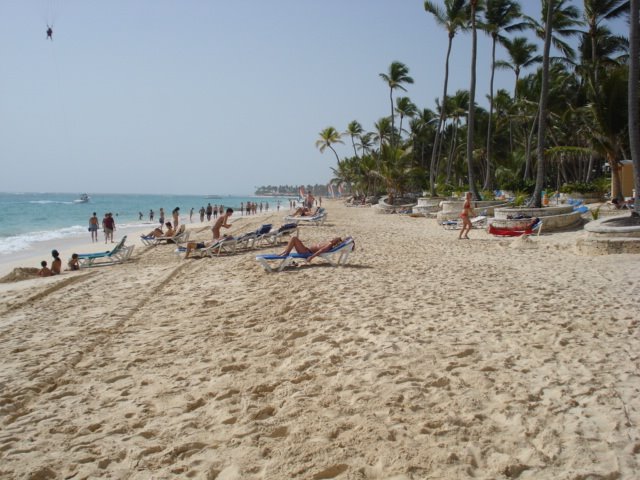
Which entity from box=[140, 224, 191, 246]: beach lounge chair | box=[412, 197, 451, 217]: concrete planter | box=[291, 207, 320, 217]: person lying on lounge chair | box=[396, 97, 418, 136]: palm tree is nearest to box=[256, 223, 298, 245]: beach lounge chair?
box=[140, 224, 191, 246]: beach lounge chair

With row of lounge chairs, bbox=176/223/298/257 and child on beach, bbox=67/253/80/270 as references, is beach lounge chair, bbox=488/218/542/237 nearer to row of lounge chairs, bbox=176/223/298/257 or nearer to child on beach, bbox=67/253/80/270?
row of lounge chairs, bbox=176/223/298/257

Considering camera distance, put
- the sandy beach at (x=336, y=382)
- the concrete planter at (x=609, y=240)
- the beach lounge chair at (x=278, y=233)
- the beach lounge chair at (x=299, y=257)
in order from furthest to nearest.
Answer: the beach lounge chair at (x=278, y=233) < the concrete planter at (x=609, y=240) < the beach lounge chair at (x=299, y=257) < the sandy beach at (x=336, y=382)

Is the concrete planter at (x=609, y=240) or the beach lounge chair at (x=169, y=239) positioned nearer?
the concrete planter at (x=609, y=240)

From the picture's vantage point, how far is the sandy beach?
2.49 metres

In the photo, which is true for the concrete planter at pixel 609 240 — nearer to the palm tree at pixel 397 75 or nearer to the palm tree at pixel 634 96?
the palm tree at pixel 634 96

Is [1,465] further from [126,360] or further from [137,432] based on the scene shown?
[126,360]

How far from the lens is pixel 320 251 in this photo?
8047 millimetres

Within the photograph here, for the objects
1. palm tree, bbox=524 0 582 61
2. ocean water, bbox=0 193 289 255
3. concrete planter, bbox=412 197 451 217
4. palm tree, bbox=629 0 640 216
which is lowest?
ocean water, bbox=0 193 289 255

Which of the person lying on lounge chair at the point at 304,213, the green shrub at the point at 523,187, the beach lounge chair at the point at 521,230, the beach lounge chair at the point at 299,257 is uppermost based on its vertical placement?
the green shrub at the point at 523,187

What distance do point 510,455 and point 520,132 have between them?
44.2m

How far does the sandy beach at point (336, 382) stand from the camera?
249 centimetres

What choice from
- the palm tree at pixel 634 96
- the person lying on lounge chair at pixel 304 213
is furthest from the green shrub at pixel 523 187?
the palm tree at pixel 634 96

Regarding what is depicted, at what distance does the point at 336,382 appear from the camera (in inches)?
133

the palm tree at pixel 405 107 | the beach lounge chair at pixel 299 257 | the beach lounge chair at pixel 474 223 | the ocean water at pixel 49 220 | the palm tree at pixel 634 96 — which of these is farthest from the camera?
the palm tree at pixel 405 107
